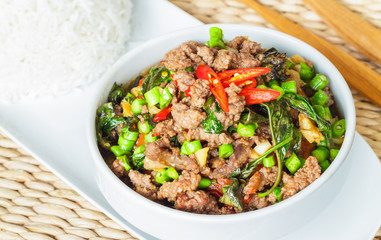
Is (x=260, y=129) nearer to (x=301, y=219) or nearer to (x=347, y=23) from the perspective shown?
(x=301, y=219)

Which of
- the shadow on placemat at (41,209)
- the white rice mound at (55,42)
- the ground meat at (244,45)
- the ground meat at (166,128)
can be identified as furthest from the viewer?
the white rice mound at (55,42)

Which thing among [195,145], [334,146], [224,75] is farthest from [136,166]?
[334,146]

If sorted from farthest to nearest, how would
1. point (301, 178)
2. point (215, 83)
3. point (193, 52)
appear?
point (193, 52) → point (215, 83) → point (301, 178)

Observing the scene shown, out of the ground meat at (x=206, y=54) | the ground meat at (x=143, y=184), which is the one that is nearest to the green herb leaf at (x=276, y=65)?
the ground meat at (x=206, y=54)

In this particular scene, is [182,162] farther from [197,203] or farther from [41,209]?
[41,209]

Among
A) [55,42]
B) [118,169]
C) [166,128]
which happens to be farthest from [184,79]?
[55,42]

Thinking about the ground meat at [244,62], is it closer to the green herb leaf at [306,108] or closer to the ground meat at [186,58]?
the ground meat at [186,58]

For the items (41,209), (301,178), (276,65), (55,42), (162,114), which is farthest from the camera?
(55,42)
